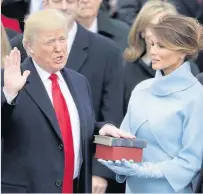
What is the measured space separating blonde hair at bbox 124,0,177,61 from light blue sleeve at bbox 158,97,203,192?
1501 millimetres

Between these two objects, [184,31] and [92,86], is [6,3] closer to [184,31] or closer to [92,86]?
[92,86]

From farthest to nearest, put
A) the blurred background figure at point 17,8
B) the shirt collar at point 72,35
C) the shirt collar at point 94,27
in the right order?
the shirt collar at point 94,27
the blurred background figure at point 17,8
the shirt collar at point 72,35

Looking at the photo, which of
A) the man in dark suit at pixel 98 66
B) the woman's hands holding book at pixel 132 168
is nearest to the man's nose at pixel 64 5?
the man in dark suit at pixel 98 66

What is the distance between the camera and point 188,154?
470 cm

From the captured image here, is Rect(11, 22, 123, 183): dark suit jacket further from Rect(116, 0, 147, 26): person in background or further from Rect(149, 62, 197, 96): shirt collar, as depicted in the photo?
Rect(116, 0, 147, 26): person in background

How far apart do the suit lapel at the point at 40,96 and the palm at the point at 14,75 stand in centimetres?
16

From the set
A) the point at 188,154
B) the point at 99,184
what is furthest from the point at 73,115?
the point at 99,184

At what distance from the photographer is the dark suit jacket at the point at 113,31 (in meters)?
6.70

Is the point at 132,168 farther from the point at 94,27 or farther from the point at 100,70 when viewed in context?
the point at 94,27

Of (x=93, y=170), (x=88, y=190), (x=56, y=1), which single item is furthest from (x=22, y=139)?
(x=56, y=1)

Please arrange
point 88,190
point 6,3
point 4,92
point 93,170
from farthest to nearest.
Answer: point 6,3 → point 93,170 → point 88,190 → point 4,92

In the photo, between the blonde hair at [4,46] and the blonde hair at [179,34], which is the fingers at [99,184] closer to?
the blonde hair at [4,46]

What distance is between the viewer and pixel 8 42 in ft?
17.9

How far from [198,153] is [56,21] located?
1.08 metres
